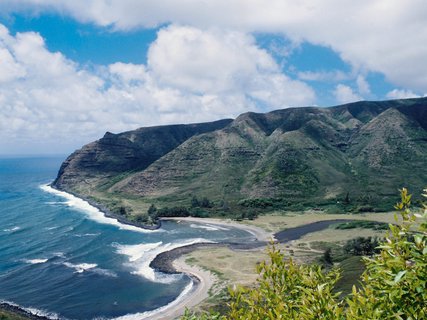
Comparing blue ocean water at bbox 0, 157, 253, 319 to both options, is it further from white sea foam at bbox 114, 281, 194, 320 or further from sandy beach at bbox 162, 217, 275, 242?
sandy beach at bbox 162, 217, 275, 242

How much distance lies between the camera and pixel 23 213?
146 meters

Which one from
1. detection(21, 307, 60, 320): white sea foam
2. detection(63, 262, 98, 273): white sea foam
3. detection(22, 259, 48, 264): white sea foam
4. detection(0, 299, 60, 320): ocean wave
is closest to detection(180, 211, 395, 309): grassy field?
detection(63, 262, 98, 273): white sea foam

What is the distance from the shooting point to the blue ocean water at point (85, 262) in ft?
219

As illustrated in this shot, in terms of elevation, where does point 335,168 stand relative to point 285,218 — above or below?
above

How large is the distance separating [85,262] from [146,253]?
15.1 metres

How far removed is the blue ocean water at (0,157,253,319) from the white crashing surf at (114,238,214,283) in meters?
0.21

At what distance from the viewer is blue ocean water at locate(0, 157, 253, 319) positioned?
66812 mm

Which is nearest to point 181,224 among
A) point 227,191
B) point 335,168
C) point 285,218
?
point 285,218

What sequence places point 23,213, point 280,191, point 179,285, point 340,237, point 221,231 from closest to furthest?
point 179,285 < point 340,237 < point 221,231 < point 23,213 < point 280,191

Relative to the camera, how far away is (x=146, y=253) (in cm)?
9625

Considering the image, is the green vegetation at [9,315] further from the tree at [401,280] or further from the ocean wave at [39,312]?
the tree at [401,280]

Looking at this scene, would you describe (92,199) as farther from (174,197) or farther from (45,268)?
(45,268)

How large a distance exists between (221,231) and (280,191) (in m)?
57.0

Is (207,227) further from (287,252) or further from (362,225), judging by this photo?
(362,225)
